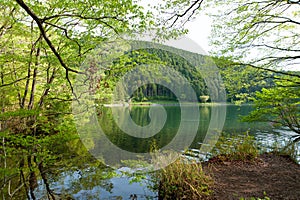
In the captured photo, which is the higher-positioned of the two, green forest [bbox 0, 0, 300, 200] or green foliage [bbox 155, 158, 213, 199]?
green forest [bbox 0, 0, 300, 200]

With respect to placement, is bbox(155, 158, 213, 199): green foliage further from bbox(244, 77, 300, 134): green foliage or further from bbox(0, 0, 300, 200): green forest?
bbox(244, 77, 300, 134): green foliage

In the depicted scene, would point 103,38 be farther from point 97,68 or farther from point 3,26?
point 3,26

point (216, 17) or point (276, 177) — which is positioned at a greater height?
point (216, 17)

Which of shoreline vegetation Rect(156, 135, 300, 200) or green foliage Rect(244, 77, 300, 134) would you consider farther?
green foliage Rect(244, 77, 300, 134)

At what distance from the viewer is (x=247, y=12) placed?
18.4ft

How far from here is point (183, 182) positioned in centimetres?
412

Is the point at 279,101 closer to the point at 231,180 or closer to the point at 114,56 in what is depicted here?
the point at 231,180

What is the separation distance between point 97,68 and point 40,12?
1835 millimetres

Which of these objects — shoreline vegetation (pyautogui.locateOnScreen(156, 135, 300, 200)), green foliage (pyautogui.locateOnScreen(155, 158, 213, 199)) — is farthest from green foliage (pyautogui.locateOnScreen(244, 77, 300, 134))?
green foliage (pyautogui.locateOnScreen(155, 158, 213, 199))

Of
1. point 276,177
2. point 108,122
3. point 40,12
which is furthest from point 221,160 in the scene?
point 108,122

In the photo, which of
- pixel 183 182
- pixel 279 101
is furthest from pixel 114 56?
pixel 279 101

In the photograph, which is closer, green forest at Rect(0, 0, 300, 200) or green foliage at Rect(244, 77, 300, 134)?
green forest at Rect(0, 0, 300, 200)

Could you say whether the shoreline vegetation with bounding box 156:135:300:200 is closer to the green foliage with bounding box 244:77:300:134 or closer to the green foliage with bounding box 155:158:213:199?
the green foliage with bounding box 155:158:213:199

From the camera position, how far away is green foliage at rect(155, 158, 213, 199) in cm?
398
